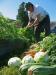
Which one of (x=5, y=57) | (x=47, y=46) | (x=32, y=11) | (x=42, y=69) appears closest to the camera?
(x=42, y=69)

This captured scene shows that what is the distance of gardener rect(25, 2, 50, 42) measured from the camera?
11230 millimetres

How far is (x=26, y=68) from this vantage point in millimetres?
7738

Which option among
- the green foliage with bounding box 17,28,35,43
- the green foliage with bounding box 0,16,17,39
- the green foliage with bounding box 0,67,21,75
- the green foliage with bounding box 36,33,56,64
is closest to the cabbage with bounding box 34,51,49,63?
the green foliage with bounding box 36,33,56,64

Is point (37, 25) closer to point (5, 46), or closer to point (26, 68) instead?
point (5, 46)

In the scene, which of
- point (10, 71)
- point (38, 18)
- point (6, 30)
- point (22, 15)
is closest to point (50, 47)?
point (10, 71)

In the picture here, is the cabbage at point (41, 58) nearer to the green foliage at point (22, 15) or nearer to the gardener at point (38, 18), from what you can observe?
the gardener at point (38, 18)

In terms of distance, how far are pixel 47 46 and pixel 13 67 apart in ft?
5.49

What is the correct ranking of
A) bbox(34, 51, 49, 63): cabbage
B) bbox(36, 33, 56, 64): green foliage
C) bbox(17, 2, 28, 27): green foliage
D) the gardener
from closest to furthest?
bbox(36, 33, 56, 64): green foliage, bbox(34, 51, 49, 63): cabbage, the gardener, bbox(17, 2, 28, 27): green foliage

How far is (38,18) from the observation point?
11352 millimetres

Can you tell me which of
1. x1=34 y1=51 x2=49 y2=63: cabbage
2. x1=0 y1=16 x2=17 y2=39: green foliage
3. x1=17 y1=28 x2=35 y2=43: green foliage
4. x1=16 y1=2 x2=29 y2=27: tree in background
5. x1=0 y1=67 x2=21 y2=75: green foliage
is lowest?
x1=0 y1=67 x2=21 y2=75: green foliage

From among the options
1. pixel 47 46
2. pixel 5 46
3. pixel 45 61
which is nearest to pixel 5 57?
pixel 5 46

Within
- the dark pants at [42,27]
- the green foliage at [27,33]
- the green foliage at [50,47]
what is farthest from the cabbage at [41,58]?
the green foliage at [27,33]

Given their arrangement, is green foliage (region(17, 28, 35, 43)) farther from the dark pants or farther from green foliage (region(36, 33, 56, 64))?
green foliage (region(36, 33, 56, 64))

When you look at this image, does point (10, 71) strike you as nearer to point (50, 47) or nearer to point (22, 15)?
point (50, 47)
